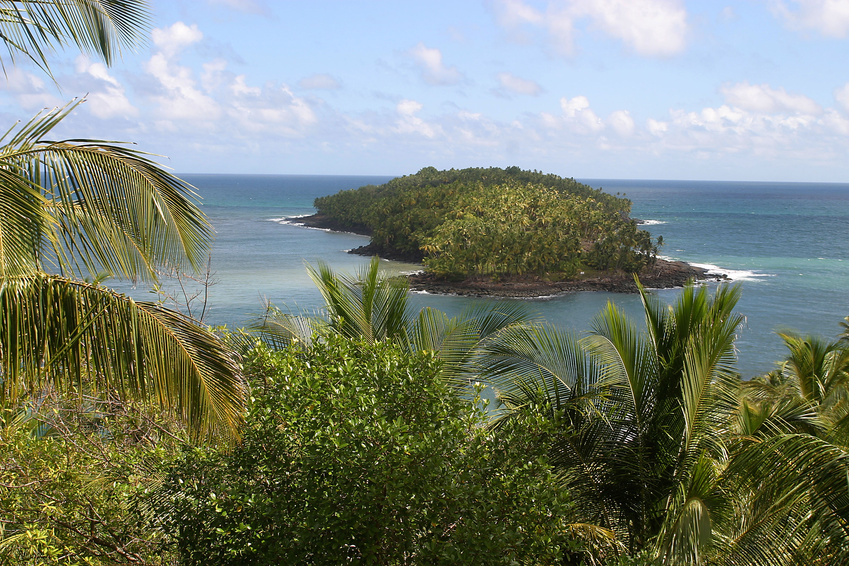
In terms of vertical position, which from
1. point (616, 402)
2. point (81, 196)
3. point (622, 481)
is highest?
point (81, 196)

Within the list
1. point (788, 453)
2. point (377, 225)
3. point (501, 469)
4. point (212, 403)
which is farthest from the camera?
point (377, 225)

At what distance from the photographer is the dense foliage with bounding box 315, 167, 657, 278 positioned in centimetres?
5459

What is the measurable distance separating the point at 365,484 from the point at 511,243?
51.7 meters

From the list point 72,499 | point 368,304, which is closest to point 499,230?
point 368,304

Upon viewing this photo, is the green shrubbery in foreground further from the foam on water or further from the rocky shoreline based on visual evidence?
the foam on water

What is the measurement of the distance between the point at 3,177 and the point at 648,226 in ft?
375

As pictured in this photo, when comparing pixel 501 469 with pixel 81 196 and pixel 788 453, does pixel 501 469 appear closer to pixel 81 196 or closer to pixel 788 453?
pixel 788 453

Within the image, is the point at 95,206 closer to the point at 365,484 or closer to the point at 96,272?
the point at 96,272

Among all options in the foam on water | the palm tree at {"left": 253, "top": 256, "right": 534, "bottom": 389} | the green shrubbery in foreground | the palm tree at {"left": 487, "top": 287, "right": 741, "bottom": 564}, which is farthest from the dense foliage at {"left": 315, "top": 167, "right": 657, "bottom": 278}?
the green shrubbery in foreground

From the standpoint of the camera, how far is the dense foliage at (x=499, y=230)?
54594mm

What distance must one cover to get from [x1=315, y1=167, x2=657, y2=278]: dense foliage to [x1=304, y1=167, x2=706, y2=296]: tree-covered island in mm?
88

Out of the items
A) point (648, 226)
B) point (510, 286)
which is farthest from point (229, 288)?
point (648, 226)

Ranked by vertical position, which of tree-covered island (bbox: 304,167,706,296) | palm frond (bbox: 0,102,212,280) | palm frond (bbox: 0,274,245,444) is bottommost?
tree-covered island (bbox: 304,167,706,296)

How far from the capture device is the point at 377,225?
239 ft
